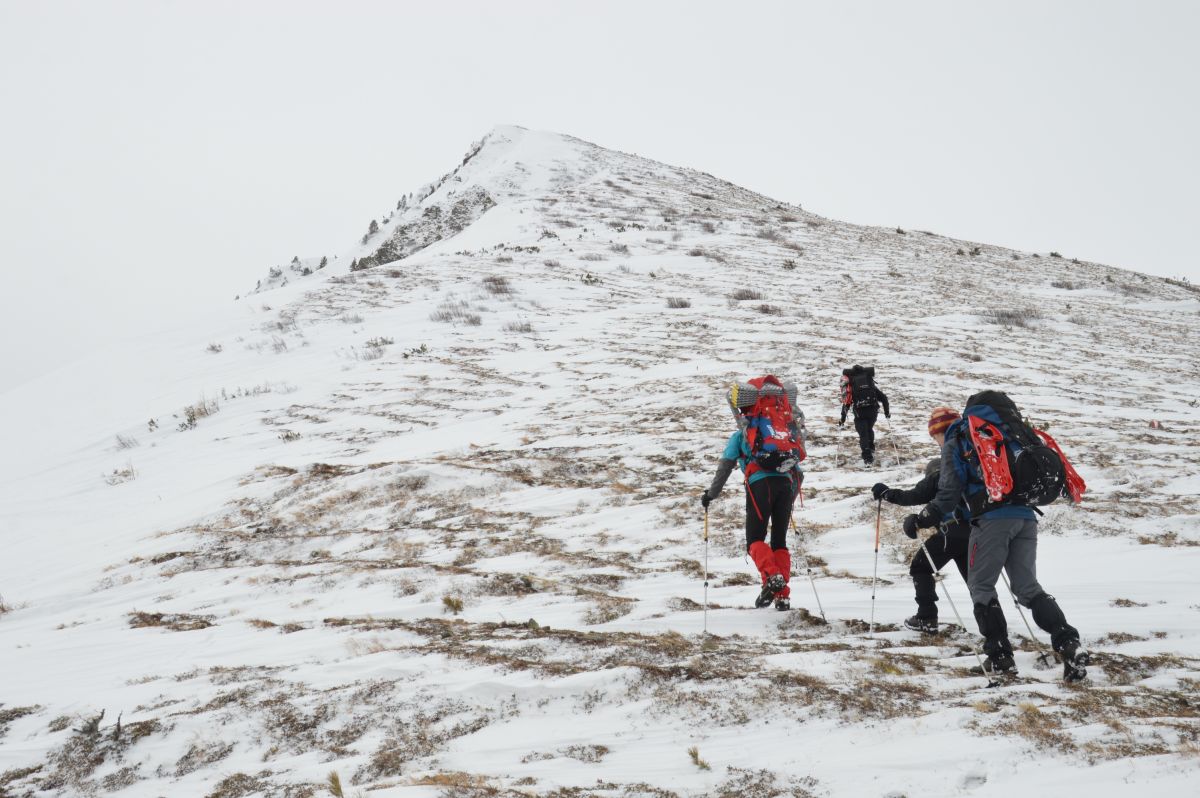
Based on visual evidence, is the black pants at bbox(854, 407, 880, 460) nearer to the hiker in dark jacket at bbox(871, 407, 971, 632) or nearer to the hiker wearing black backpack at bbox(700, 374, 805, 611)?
the hiker wearing black backpack at bbox(700, 374, 805, 611)

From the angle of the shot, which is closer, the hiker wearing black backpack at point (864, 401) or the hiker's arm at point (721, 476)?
the hiker's arm at point (721, 476)

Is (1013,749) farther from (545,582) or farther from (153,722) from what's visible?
(153,722)

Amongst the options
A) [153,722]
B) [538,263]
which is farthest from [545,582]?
[538,263]

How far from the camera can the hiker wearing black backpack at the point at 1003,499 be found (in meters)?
4.64

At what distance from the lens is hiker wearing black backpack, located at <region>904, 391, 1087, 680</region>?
4.64 meters

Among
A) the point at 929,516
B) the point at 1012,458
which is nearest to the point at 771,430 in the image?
the point at 929,516

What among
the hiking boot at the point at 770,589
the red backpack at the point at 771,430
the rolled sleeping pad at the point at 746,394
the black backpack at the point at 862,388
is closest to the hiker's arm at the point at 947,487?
the red backpack at the point at 771,430

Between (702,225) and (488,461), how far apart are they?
28.4 meters

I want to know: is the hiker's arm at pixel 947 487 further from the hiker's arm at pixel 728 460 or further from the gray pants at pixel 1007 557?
the hiker's arm at pixel 728 460

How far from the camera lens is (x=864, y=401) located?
10.7 metres

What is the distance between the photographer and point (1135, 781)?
123 inches

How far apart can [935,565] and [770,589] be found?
4.77 ft

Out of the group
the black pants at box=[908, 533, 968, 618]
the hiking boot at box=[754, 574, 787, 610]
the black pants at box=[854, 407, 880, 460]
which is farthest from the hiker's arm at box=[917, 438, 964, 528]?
the black pants at box=[854, 407, 880, 460]

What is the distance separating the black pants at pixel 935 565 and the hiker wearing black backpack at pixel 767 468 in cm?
113
